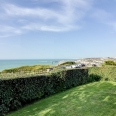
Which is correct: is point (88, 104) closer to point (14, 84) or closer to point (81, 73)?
point (14, 84)

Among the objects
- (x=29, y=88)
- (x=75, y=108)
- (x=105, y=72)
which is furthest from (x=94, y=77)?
(x=75, y=108)

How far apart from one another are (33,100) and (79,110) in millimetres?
2858

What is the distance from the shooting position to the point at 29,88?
8797 mm

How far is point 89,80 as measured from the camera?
57.8 ft

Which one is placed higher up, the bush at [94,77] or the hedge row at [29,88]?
the hedge row at [29,88]

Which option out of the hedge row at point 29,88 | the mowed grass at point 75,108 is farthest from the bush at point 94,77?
the mowed grass at point 75,108

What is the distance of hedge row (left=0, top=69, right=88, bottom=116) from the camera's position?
7354 millimetres

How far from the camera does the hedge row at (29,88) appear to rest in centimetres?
735

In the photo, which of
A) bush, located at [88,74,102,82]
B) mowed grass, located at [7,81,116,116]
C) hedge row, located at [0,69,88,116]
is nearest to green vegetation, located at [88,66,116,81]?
bush, located at [88,74,102,82]

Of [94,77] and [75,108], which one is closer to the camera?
[75,108]

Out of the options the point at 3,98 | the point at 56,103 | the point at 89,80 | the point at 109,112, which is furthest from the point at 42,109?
the point at 89,80

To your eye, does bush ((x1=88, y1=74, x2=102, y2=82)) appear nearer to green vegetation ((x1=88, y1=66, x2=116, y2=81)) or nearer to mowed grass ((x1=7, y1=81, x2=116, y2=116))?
green vegetation ((x1=88, y1=66, x2=116, y2=81))

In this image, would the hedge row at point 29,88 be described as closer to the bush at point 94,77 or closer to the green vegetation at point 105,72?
the bush at point 94,77

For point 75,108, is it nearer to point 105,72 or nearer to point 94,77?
→ point 105,72
